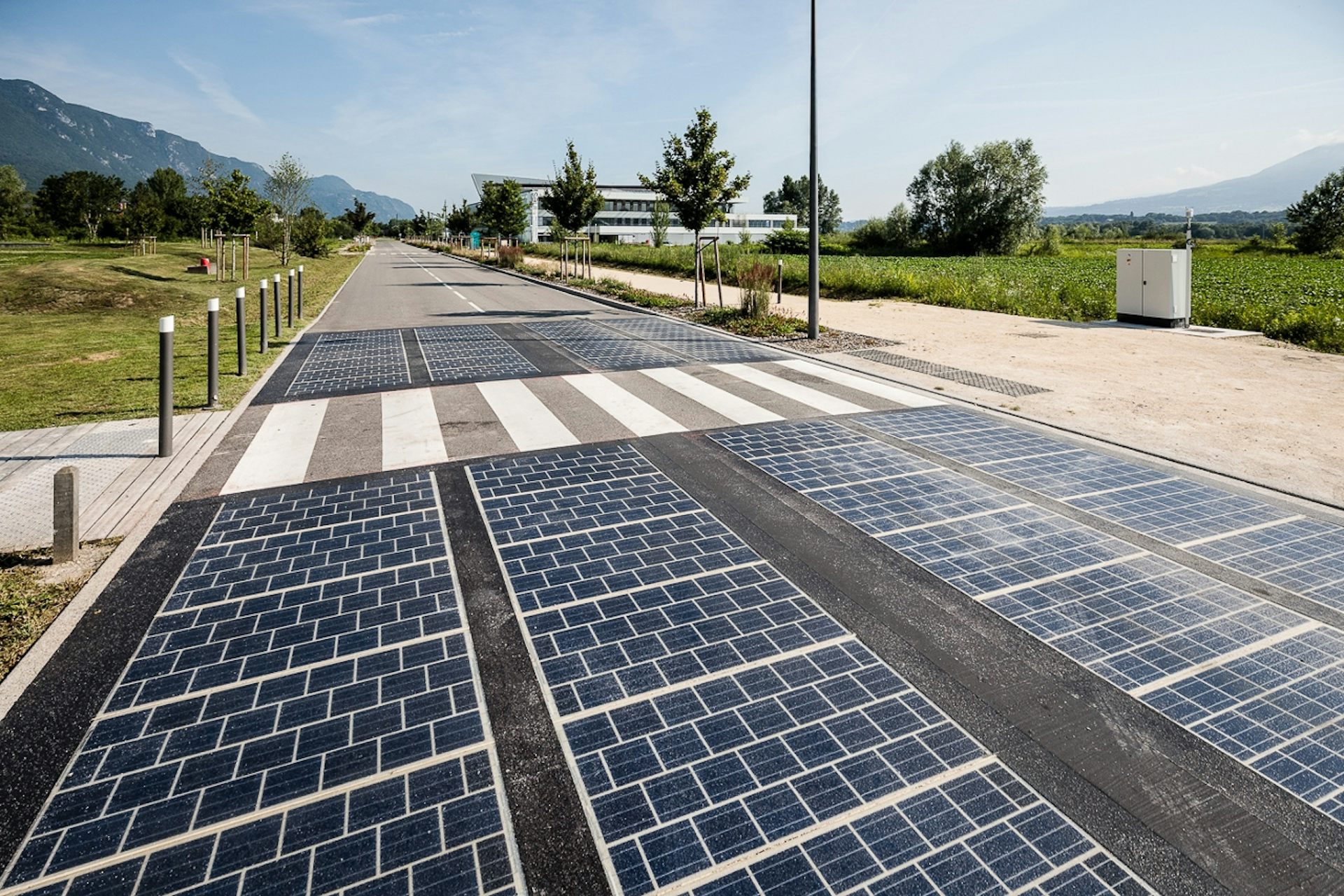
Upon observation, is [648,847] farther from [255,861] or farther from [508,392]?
[508,392]

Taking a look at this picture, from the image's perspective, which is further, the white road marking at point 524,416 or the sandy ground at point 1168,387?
the white road marking at point 524,416

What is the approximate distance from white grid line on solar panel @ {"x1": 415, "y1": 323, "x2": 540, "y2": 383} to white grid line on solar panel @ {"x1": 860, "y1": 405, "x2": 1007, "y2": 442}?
5.60 metres

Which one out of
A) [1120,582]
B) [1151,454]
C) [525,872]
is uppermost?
[1151,454]

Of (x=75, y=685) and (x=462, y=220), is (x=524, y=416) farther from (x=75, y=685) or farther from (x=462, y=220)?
(x=462, y=220)

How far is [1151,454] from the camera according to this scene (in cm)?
752

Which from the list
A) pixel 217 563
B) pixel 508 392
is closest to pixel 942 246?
pixel 508 392

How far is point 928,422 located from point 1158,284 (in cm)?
1137

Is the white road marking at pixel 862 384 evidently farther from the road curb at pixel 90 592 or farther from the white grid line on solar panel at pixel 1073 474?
the road curb at pixel 90 592

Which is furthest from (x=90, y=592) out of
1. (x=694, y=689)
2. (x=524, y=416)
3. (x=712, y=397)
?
(x=712, y=397)

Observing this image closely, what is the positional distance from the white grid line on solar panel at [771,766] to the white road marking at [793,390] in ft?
19.8

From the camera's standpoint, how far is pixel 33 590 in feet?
14.9

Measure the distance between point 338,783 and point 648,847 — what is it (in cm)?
132

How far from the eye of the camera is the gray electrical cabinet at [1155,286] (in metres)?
16.2

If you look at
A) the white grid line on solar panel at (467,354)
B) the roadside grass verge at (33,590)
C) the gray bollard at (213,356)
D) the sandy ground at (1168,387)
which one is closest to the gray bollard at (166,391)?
the gray bollard at (213,356)
